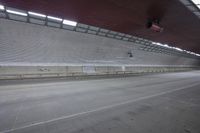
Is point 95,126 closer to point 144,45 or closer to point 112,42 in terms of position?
point 112,42

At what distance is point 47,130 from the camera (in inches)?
155

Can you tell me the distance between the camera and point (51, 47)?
1452 centimetres

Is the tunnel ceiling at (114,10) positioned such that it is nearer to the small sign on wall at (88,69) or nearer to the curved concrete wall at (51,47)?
the curved concrete wall at (51,47)

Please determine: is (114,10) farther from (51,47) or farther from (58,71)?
(58,71)

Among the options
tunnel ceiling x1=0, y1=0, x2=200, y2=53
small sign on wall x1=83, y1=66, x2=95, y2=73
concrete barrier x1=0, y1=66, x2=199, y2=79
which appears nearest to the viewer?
tunnel ceiling x1=0, y1=0, x2=200, y2=53

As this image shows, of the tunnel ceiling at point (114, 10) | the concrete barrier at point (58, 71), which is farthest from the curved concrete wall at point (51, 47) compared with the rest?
the tunnel ceiling at point (114, 10)

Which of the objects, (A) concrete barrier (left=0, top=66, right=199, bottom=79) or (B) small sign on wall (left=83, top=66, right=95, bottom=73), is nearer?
(A) concrete barrier (left=0, top=66, right=199, bottom=79)

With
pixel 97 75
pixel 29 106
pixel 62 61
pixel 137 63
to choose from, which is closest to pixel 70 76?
pixel 62 61

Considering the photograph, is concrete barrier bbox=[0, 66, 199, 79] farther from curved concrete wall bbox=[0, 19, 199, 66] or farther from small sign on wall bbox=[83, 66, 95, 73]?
curved concrete wall bbox=[0, 19, 199, 66]

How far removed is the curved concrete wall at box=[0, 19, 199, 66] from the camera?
1187 cm

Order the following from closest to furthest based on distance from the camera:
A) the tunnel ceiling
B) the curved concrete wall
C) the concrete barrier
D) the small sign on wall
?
the tunnel ceiling
the curved concrete wall
the concrete barrier
the small sign on wall

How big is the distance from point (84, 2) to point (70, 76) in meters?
12.1

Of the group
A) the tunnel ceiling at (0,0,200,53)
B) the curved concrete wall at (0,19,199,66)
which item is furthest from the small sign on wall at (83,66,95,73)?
the tunnel ceiling at (0,0,200,53)

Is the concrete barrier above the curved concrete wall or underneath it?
underneath
